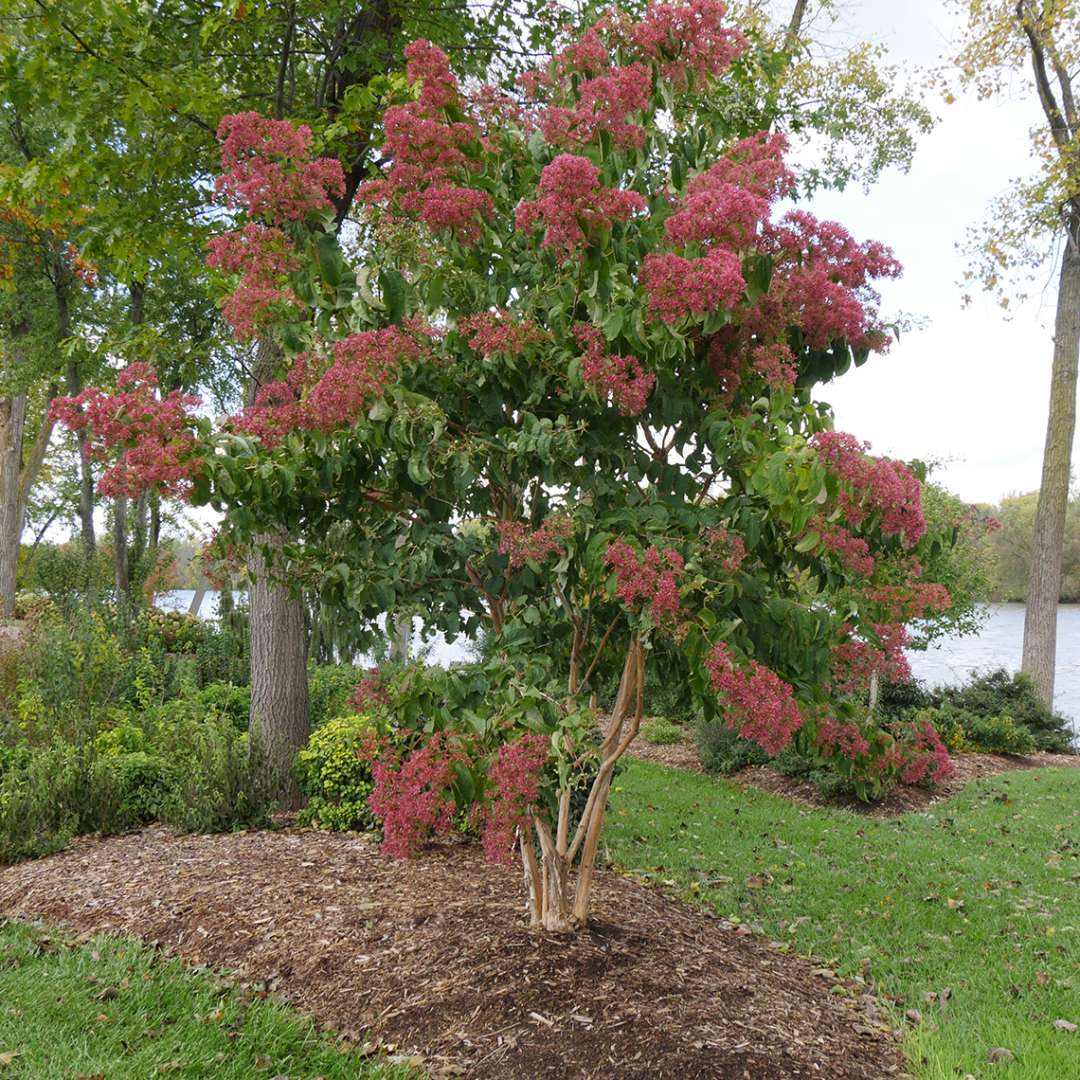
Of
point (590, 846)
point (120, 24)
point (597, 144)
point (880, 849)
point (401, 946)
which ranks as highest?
point (120, 24)

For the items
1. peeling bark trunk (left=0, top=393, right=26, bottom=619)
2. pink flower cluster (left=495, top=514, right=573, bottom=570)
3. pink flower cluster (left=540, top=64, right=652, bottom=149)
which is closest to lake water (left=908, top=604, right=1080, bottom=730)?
pink flower cluster (left=495, top=514, right=573, bottom=570)

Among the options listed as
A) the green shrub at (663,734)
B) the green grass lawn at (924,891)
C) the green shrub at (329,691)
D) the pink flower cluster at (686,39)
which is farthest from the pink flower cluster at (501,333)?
the green shrub at (663,734)

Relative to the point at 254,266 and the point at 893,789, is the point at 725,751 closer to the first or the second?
the point at 893,789

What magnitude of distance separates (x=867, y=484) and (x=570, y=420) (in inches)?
45.9

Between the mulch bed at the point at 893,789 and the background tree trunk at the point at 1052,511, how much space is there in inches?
66.6

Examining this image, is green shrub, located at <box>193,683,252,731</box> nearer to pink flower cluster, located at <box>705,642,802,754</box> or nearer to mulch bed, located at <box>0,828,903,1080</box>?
mulch bed, located at <box>0,828,903,1080</box>

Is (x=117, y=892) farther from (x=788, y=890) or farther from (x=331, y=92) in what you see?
(x=331, y=92)

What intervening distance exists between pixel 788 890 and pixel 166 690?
24.3ft

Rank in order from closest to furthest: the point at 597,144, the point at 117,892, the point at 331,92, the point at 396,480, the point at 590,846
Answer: the point at 597,144
the point at 396,480
the point at 590,846
the point at 117,892
the point at 331,92

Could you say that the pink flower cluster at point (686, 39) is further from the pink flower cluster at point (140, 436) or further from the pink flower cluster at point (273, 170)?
the pink flower cluster at point (140, 436)

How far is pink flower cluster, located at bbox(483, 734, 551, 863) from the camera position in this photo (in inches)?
116

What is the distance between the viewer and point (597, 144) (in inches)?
131

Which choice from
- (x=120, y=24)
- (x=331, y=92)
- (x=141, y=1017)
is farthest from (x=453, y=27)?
(x=141, y=1017)

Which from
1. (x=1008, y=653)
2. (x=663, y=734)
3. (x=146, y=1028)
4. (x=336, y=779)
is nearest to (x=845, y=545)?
(x=146, y=1028)
